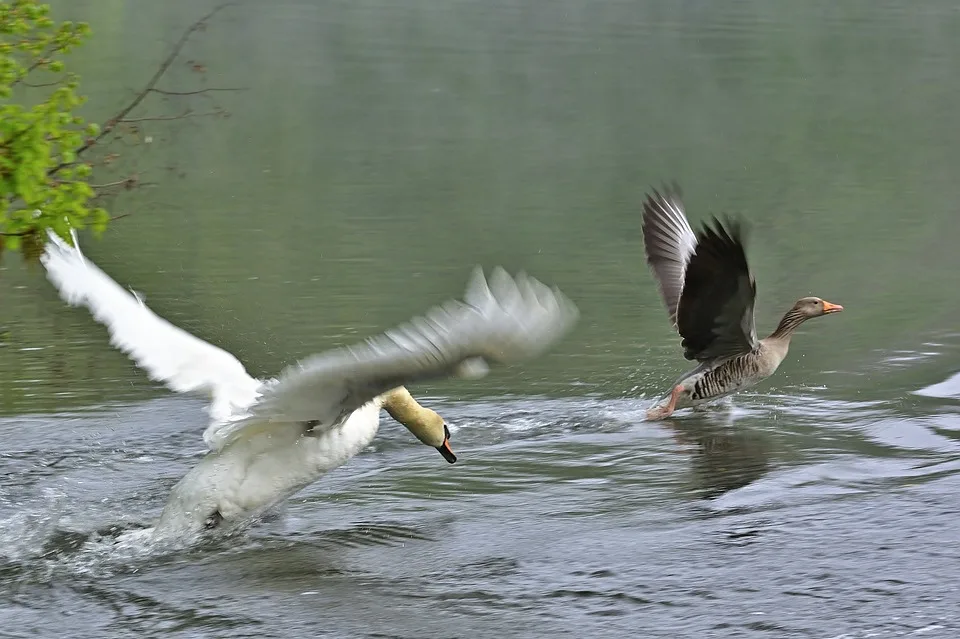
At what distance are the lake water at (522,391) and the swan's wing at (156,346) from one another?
651mm

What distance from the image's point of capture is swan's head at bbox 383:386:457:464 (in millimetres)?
6848

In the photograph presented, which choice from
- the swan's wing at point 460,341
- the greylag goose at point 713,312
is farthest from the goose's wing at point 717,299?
the swan's wing at point 460,341

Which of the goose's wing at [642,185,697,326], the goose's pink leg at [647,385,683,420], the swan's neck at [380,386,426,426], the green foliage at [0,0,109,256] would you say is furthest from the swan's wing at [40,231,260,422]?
the goose's wing at [642,185,697,326]

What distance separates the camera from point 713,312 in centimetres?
839

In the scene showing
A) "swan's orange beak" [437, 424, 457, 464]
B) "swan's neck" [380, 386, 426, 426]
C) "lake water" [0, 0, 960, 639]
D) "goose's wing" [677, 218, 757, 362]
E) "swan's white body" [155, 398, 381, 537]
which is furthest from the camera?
"goose's wing" [677, 218, 757, 362]

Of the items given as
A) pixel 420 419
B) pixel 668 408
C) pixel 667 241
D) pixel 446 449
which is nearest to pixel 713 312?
pixel 668 408

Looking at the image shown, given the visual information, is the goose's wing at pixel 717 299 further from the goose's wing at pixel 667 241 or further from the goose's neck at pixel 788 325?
the goose's wing at pixel 667 241

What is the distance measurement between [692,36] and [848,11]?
8.51 meters

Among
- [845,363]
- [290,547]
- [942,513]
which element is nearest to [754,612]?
[942,513]

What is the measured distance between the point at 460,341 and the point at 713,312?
4107 mm

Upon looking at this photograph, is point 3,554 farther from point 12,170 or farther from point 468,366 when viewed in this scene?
point 468,366

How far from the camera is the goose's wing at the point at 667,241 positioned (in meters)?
9.27

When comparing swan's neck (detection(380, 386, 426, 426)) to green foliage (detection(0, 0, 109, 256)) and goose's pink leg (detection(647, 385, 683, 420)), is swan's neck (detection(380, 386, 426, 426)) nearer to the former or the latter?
green foliage (detection(0, 0, 109, 256))

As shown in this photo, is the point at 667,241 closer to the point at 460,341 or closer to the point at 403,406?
the point at 403,406
